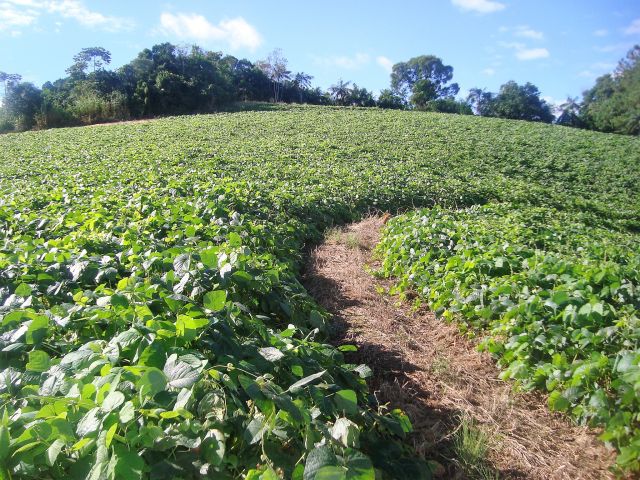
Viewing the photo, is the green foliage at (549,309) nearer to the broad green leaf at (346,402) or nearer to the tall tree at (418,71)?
the broad green leaf at (346,402)

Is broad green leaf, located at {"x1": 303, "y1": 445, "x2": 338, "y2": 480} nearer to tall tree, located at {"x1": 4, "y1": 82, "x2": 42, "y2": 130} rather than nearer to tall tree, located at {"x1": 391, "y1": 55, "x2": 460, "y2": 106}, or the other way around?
tall tree, located at {"x1": 4, "y1": 82, "x2": 42, "y2": 130}

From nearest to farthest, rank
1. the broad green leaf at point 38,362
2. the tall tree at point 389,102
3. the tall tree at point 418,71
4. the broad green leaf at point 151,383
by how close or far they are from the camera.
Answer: the broad green leaf at point 151,383
the broad green leaf at point 38,362
the tall tree at point 389,102
the tall tree at point 418,71

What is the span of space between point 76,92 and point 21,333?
130 ft

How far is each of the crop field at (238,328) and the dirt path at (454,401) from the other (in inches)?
7.3

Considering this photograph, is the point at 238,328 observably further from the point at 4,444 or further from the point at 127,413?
the point at 4,444

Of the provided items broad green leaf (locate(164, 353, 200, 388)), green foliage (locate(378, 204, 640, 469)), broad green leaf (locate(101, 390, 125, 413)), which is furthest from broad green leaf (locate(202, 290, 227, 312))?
green foliage (locate(378, 204, 640, 469))

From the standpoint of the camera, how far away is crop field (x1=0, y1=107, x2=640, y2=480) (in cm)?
134

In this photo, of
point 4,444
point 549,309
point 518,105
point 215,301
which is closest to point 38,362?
point 4,444

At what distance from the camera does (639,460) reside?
7.16 ft

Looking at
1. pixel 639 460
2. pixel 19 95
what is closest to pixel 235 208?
pixel 639 460

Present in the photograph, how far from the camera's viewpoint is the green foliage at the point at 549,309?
2.45 m

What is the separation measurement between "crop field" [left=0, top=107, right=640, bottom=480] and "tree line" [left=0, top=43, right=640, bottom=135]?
29.9 m

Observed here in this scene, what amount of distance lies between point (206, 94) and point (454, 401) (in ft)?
126

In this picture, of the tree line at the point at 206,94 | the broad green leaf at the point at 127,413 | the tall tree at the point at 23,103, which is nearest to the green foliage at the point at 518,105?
the tree line at the point at 206,94
